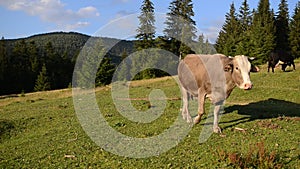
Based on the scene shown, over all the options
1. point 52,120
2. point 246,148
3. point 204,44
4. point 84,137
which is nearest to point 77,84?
point 204,44

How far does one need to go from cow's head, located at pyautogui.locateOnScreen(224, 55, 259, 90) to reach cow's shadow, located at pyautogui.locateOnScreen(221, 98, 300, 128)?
2871mm

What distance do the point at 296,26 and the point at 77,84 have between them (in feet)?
188

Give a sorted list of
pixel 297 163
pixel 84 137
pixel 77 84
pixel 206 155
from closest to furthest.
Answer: pixel 297 163, pixel 206 155, pixel 84 137, pixel 77 84

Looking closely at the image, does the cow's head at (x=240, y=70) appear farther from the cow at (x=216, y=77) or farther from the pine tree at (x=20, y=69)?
the pine tree at (x=20, y=69)

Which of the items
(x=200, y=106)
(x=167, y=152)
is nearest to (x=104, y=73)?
(x=200, y=106)

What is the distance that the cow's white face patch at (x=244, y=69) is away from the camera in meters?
12.1

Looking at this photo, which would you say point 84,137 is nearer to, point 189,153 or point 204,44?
point 189,153

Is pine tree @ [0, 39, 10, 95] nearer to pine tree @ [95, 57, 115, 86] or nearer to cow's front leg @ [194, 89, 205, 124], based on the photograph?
pine tree @ [95, 57, 115, 86]

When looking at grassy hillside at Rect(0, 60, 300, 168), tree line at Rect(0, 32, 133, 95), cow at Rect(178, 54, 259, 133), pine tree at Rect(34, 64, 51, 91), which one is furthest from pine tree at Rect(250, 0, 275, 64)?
pine tree at Rect(34, 64, 51, 91)

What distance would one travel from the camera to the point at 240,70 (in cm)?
1239

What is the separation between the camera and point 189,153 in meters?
10.6

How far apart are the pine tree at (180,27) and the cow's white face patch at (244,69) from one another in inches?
2020

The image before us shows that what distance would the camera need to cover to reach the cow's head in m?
12.2

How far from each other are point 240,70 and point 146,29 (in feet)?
206
